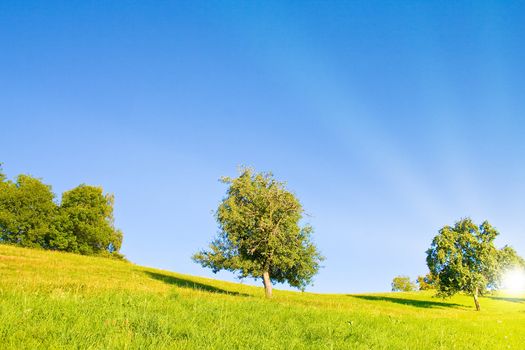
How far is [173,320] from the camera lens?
729 cm

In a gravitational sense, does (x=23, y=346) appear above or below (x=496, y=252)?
below

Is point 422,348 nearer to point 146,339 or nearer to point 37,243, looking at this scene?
point 146,339

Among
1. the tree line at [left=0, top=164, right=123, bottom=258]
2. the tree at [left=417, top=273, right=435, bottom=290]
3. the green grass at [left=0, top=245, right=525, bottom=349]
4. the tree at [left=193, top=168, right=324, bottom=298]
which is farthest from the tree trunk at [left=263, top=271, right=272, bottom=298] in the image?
the tree at [left=417, top=273, right=435, bottom=290]

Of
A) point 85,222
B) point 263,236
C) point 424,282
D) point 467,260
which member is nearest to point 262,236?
point 263,236

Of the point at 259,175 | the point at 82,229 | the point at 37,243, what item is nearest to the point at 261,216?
the point at 259,175

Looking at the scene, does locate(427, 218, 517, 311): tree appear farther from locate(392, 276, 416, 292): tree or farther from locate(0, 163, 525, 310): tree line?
locate(392, 276, 416, 292): tree

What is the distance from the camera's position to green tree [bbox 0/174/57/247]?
62.8 m

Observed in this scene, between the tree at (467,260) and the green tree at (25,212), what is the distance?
6629 centimetres

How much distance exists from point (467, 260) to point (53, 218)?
7091 cm

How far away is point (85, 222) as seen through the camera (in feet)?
222

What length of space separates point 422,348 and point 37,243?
237ft

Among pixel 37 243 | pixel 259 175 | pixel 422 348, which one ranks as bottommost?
pixel 422 348

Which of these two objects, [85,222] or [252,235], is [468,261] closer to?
[252,235]

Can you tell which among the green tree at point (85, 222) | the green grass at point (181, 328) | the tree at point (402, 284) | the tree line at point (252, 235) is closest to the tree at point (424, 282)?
the tree at point (402, 284)
